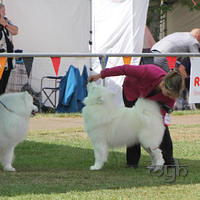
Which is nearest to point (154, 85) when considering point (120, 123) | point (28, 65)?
point (120, 123)

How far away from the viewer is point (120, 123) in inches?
200

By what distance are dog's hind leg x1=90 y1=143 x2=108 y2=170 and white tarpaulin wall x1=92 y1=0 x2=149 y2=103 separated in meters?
5.68

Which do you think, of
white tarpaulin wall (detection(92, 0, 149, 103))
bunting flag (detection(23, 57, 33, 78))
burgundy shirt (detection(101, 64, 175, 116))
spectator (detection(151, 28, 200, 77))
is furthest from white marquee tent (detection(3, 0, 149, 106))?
burgundy shirt (detection(101, 64, 175, 116))

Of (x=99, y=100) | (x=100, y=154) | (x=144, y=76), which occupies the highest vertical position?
(x=144, y=76)

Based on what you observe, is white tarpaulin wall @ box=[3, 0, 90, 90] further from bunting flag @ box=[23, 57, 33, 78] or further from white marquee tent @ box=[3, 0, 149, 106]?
bunting flag @ box=[23, 57, 33, 78]

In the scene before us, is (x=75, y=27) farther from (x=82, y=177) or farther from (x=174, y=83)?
(x=82, y=177)

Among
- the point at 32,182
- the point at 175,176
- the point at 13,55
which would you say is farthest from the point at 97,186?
the point at 13,55

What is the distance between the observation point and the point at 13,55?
6.01 metres

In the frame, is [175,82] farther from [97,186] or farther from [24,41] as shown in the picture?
[24,41]

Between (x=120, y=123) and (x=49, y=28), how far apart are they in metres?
7.93

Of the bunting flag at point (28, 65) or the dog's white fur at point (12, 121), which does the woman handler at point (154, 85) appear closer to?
the dog's white fur at point (12, 121)

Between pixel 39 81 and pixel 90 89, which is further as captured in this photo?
pixel 39 81

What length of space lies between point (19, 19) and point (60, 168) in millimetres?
7534

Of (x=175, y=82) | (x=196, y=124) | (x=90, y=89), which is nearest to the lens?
(x=175, y=82)
